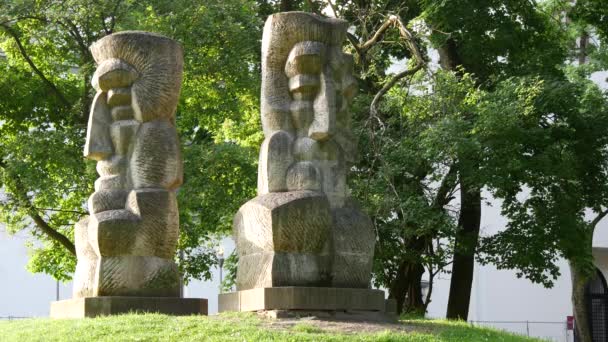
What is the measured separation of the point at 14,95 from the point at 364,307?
11241 mm

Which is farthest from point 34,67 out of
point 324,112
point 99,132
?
point 324,112

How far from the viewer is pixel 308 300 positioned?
11094 mm

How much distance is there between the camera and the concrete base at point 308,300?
11.0 metres

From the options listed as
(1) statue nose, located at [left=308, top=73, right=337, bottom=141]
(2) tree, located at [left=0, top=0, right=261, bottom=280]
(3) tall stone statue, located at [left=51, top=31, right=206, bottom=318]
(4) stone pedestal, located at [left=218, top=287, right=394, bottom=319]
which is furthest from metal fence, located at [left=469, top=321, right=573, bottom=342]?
(3) tall stone statue, located at [left=51, top=31, right=206, bottom=318]

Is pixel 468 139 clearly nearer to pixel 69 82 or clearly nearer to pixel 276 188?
pixel 276 188

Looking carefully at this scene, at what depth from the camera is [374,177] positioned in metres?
17.6

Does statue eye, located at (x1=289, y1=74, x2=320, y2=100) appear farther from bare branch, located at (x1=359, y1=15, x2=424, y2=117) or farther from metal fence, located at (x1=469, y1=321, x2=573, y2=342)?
metal fence, located at (x1=469, y1=321, x2=573, y2=342)

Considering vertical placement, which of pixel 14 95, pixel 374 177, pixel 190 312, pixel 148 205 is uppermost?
pixel 14 95

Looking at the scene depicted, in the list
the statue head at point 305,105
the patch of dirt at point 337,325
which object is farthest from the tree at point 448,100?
the patch of dirt at point 337,325

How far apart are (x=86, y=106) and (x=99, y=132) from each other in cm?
717

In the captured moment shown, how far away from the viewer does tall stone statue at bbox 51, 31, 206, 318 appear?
11.9 meters

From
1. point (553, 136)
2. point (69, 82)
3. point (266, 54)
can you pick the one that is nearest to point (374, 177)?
point (553, 136)

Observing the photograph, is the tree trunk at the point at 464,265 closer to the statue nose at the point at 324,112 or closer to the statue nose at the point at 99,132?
the statue nose at the point at 324,112

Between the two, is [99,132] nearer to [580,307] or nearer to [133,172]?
[133,172]
